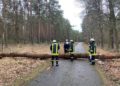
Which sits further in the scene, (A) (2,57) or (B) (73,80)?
(A) (2,57)

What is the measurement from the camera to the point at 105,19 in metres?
42.3

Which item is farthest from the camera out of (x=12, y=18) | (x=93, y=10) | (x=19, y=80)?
(x=12, y=18)

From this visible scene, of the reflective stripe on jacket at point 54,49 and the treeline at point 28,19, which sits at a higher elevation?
the treeline at point 28,19

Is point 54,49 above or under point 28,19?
under

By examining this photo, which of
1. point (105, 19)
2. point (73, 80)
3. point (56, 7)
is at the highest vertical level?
point (56, 7)

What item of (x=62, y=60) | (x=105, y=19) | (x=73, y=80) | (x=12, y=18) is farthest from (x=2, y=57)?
(x=12, y=18)

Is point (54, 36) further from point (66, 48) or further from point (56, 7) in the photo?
point (66, 48)

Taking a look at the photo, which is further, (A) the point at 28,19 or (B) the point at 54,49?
(A) the point at 28,19

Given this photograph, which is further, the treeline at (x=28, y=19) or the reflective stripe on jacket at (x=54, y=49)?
the treeline at (x=28, y=19)

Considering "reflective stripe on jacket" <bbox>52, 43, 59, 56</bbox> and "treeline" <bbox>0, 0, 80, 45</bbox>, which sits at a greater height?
"treeline" <bbox>0, 0, 80, 45</bbox>

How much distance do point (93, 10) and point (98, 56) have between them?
71.4ft

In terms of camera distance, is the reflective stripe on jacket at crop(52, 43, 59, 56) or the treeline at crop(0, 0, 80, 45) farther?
the treeline at crop(0, 0, 80, 45)

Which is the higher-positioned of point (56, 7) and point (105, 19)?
point (56, 7)

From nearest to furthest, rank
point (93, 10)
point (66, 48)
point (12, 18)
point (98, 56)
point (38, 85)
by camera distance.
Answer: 1. point (38, 85)
2. point (98, 56)
3. point (66, 48)
4. point (93, 10)
5. point (12, 18)
